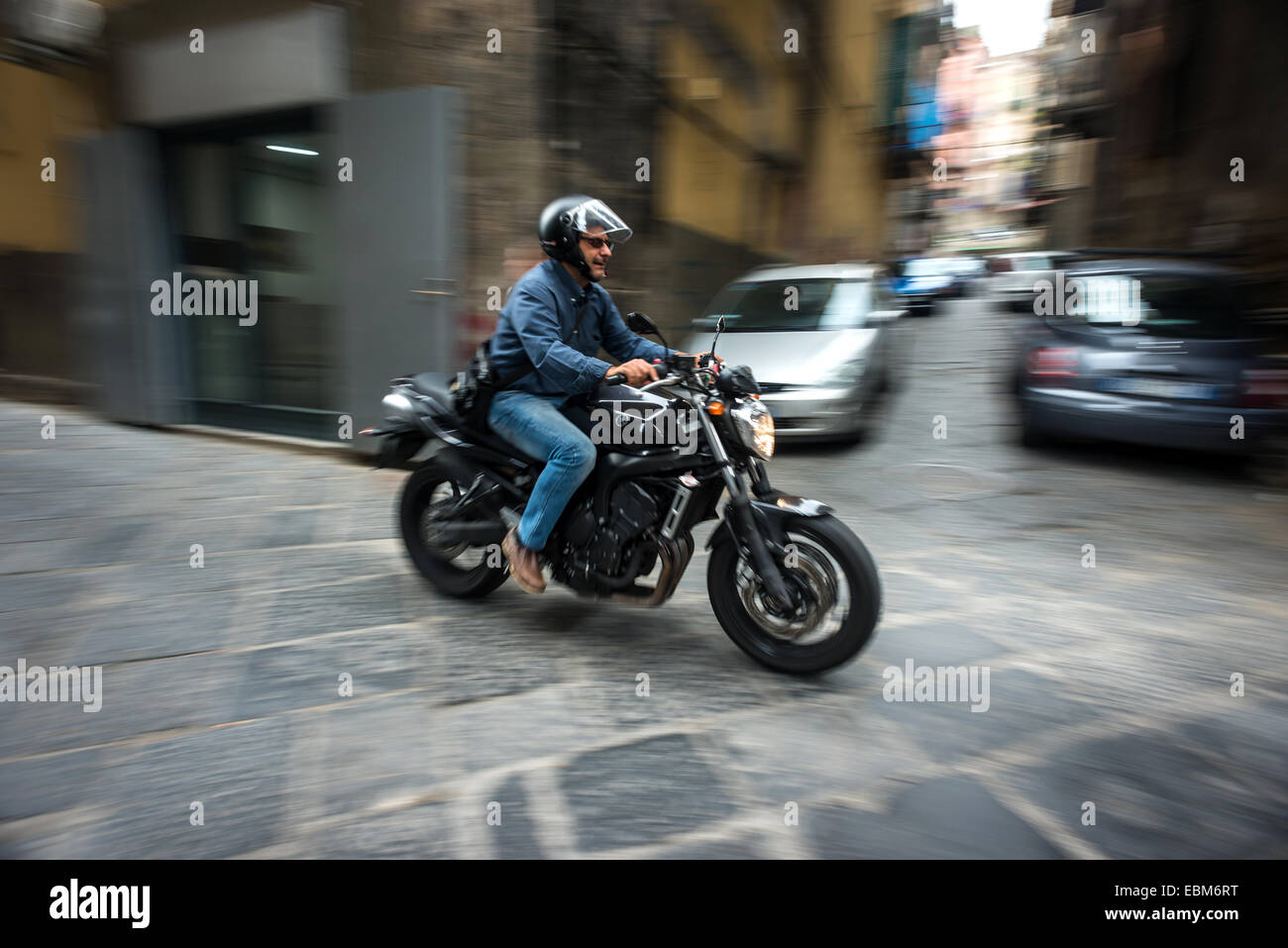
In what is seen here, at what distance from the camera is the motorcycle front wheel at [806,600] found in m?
3.16

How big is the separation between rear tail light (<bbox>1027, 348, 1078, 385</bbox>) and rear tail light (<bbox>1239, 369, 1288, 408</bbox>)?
114 centimetres

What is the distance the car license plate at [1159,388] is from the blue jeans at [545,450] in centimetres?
501

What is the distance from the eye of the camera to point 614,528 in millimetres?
3691

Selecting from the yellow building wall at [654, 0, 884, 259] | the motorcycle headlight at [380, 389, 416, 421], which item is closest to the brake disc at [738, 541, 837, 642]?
the motorcycle headlight at [380, 389, 416, 421]

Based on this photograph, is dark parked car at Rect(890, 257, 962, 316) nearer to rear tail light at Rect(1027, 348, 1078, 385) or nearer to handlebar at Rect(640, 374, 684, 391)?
rear tail light at Rect(1027, 348, 1078, 385)

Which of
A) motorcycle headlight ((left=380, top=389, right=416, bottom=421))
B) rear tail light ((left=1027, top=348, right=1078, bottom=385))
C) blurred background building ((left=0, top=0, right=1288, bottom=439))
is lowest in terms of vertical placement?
motorcycle headlight ((left=380, top=389, right=416, bottom=421))

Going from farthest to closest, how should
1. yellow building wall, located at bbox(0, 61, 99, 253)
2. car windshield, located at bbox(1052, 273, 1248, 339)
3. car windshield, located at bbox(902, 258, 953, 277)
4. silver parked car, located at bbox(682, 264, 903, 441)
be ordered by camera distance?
car windshield, located at bbox(902, 258, 953, 277) < yellow building wall, located at bbox(0, 61, 99, 253) < silver parked car, located at bbox(682, 264, 903, 441) < car windshield, located at bbox(1052, 273, 1248, 339)

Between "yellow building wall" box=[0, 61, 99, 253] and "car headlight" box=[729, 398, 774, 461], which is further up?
"yellow building wall" box=[0, 61, 99, 253]

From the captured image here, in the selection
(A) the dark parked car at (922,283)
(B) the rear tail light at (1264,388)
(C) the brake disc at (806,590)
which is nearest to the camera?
(C) the brake disc at (806,590)

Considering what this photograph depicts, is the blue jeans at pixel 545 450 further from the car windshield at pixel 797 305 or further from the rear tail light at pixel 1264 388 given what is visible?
the rear tail light at pixel 1264 388

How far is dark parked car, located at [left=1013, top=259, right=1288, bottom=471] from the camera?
6.40m

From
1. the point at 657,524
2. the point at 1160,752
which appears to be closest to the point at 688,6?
the point at 657,524

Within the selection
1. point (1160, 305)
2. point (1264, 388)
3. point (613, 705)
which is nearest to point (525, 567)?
point (613, 705)

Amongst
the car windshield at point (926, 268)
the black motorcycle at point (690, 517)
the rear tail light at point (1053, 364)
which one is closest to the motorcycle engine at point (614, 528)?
the black motorcycle at point (690, 517)
